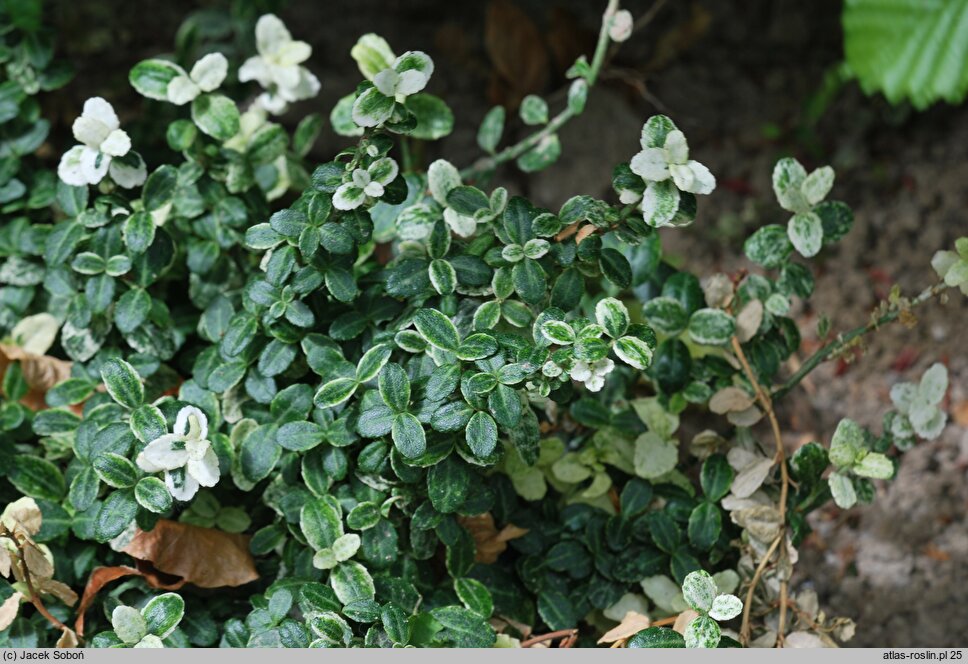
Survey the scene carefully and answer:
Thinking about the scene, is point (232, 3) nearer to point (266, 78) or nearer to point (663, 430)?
point (266, 78)

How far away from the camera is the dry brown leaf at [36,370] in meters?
1.66

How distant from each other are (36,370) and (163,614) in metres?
0.55

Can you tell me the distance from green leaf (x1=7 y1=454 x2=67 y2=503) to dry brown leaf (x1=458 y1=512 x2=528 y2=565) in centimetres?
60

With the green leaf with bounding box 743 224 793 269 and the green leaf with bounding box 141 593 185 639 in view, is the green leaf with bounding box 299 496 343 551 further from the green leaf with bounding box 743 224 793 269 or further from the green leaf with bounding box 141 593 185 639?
the green leaf with bounding box 743 224 793 269

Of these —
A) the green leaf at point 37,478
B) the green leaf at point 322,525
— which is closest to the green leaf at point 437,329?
the green leaf at point 322,525

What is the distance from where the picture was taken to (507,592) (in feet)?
5.05

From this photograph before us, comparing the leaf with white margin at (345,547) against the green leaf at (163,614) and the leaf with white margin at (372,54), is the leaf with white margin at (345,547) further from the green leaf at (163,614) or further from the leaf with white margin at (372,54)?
the leaf with white margin at (372,54)

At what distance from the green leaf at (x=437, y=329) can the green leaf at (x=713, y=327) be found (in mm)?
436

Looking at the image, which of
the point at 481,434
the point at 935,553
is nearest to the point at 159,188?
the point at 481,434

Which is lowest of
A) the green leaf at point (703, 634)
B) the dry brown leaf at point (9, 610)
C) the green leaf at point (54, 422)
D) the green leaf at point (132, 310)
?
the dry brown leaf at point (9, 610)

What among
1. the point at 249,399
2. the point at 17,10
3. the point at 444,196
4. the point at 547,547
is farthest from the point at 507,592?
the point at 17,10

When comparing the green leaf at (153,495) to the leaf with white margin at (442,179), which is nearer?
the green leaf at (153,495)

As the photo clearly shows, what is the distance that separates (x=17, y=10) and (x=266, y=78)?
465 mm

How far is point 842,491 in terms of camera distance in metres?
1.46
